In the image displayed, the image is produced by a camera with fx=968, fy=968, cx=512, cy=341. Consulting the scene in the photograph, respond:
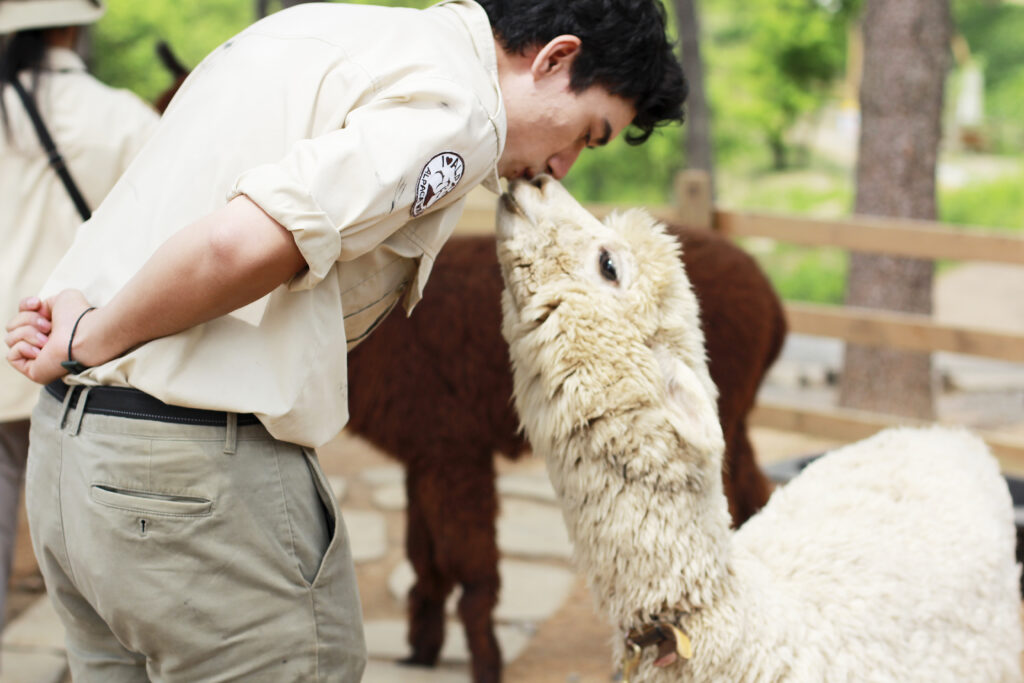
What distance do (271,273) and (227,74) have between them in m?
0.35

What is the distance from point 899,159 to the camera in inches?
219

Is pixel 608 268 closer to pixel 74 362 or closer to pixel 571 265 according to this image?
pixel 571 265

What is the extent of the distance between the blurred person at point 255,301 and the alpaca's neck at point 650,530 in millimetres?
455

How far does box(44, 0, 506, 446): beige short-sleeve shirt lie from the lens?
3.97 ft

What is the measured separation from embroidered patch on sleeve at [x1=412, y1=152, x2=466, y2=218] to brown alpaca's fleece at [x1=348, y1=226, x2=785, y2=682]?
156cm

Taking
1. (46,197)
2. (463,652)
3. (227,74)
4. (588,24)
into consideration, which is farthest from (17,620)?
(588,24)

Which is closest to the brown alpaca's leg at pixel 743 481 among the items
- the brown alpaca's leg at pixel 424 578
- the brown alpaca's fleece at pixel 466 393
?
the brown alpaca's fleece at pixel 466 393

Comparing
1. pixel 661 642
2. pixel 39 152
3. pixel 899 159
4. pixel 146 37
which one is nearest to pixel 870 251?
pixel 899 159

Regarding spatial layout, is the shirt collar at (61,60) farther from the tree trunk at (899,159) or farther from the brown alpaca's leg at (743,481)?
the tree trunk at (899,159)

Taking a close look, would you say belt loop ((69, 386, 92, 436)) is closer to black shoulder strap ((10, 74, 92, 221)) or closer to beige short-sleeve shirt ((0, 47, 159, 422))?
beige short-sleeve shirt ((0, 47, 159, 422))

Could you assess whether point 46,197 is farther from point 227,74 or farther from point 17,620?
point 17,620

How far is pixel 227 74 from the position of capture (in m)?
1.37

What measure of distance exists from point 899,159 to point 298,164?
510 cm

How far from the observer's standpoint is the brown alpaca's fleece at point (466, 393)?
2898 millimetres
